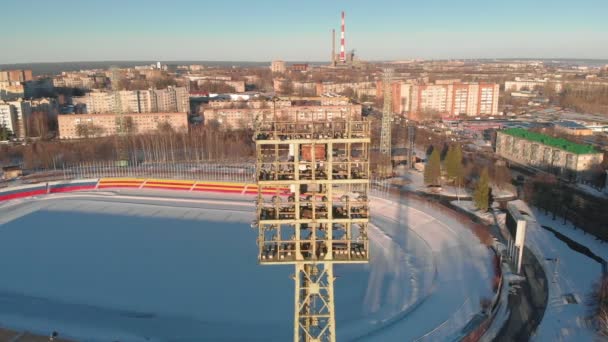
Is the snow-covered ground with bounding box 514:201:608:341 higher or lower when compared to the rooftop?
lower

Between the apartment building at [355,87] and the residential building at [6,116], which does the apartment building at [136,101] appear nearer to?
the residential building at [6,116]

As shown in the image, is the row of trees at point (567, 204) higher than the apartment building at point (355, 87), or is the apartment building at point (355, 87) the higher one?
the apartment building at point (355, 87)

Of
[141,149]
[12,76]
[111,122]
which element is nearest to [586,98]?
[141,149]

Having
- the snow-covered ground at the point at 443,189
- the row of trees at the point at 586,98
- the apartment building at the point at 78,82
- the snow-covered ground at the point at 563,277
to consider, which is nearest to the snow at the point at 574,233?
the snow-covered ground at the point at 563,277

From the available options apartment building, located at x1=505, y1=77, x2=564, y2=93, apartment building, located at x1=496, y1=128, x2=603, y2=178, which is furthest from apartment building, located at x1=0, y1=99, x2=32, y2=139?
apartment building, located at x1=505, y1=77, x2=564, y2=93

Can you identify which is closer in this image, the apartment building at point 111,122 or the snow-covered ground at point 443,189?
the snow-covered ground at point 443,189

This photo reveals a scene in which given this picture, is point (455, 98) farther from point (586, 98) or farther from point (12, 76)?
point (12, 76)

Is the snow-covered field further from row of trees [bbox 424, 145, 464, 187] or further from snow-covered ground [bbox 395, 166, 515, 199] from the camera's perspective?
row of trees [bbox 424, 145, 464, 187]
